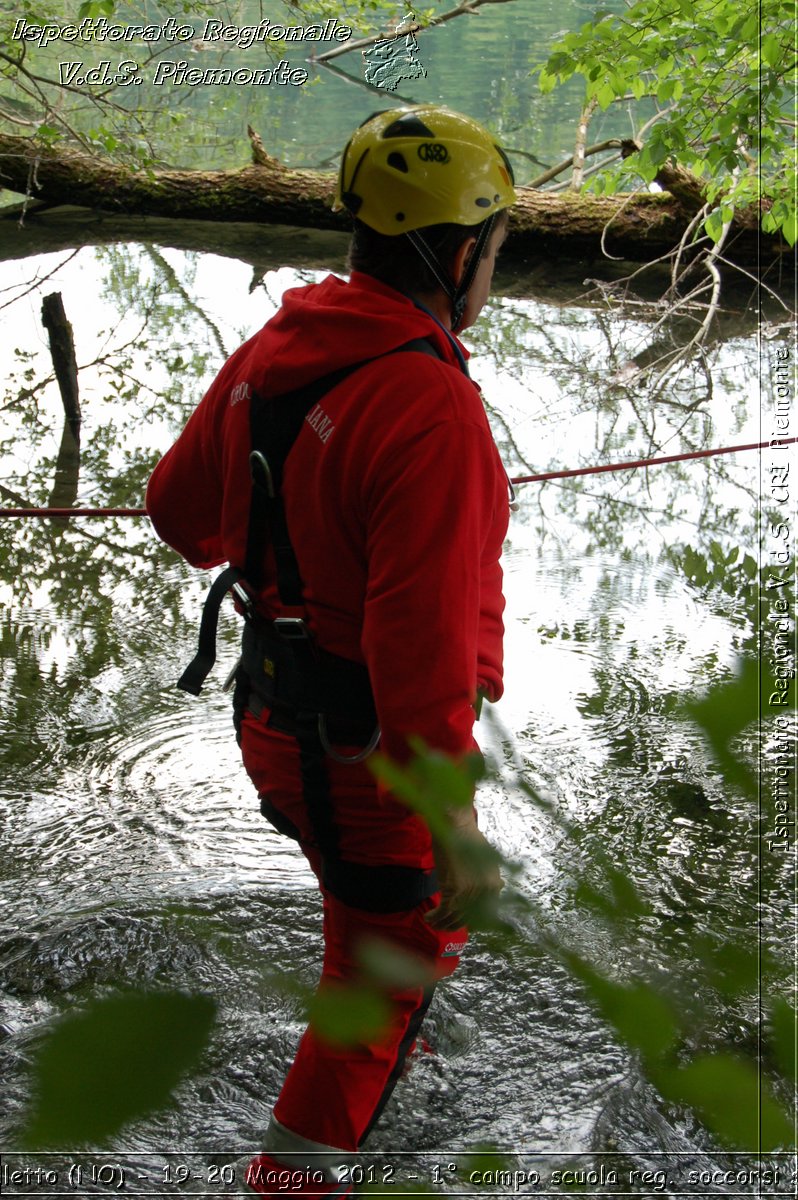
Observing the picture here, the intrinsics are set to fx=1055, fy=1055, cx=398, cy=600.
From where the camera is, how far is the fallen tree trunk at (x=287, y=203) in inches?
435

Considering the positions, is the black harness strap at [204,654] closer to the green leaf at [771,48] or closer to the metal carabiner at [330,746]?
the metal carabiner at [330,746]

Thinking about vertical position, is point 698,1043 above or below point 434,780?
below

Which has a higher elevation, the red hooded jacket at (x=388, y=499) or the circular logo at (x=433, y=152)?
the circular logo at (x=433, y=152)

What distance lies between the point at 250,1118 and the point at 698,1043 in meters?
2.02

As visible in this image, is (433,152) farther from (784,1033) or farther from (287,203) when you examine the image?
(287,203)

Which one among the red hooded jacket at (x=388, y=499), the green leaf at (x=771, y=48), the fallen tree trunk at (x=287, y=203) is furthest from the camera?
the fallen tree trunk at (x=287, y=203)

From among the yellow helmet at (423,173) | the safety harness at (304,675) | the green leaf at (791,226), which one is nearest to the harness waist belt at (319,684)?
the safety harness at (304,675)

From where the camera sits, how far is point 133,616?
4.62 m

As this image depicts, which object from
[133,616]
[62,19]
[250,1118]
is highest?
[62,19]

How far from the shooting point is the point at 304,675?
172cm

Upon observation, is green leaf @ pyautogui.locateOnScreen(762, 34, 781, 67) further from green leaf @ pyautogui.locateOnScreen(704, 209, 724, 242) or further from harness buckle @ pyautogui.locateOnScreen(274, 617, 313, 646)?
harness buckle @ pyautogui.locateOnScreen(274, 617, 313, 646)

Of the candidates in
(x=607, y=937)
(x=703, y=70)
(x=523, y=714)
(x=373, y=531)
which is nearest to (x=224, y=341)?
(x=703, y=70)

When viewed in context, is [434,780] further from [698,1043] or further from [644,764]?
[644,764]

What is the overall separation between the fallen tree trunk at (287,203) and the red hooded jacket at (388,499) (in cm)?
973
